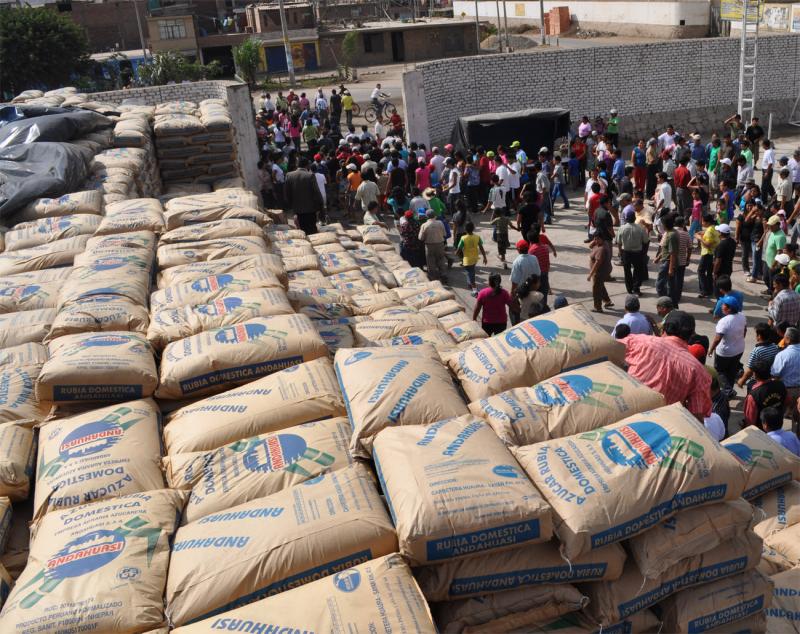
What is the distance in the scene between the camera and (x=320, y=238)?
891 cm

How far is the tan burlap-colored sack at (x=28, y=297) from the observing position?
555 cm

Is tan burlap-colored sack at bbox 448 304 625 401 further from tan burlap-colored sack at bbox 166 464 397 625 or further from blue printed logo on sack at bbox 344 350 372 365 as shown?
tan burlap-colored sack at bbox 166 464 397 625

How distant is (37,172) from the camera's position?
7.99 meters

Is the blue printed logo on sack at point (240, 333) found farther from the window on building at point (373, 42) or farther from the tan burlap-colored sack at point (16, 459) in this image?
the window on building at point (373, 42)

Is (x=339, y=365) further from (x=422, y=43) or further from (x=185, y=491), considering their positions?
(x=422, y=43)

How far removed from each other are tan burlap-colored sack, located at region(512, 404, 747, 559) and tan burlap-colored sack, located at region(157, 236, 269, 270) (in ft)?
11.4

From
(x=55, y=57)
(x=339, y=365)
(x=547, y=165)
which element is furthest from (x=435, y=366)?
(x=55, y=57)

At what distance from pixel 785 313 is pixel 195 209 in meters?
5.84

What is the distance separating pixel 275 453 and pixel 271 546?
72 cm

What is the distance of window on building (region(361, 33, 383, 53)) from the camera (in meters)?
37.9

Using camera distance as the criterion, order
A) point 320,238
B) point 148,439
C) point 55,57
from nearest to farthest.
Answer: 1. point 148,439
2. point 320,238
3. point 55,57

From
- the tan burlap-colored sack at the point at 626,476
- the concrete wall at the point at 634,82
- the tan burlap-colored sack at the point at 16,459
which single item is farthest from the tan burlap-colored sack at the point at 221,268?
the concrete wall at the point at 634,82

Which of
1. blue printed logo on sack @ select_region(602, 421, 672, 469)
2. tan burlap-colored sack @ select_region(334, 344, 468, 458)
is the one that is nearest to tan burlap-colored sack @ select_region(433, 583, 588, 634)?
blue printed logo on sack @ select_region(602, 421, 672, 469)

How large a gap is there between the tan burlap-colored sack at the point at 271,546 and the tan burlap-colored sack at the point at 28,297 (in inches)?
116
